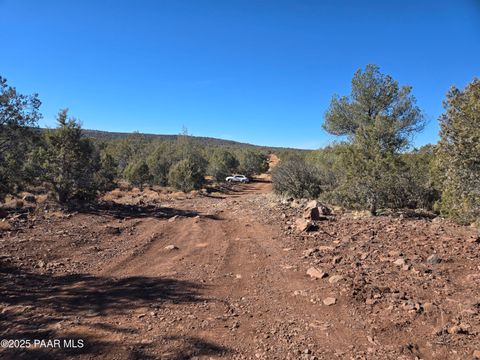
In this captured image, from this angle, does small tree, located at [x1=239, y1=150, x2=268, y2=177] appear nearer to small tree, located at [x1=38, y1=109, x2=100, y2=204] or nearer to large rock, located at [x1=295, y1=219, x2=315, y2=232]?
small tree, located at [x1=38, y1=109, x2=100, y2=204]

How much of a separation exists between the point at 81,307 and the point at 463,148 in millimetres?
7476

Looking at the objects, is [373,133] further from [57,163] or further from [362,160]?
[57,163]

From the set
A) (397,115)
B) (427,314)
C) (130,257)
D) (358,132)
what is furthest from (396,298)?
(397,115)

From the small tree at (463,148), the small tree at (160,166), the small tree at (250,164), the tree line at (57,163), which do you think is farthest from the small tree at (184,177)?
the small tree at (250,164)

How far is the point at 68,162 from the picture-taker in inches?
587

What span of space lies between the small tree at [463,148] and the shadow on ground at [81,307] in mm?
5721

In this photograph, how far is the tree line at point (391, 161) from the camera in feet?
20.4

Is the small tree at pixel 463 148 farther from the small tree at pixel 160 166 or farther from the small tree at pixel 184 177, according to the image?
the small tree at pixel 160 166

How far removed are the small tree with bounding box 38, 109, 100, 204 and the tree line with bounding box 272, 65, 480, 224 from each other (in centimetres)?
1144

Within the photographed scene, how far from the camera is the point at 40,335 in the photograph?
12.9 feet

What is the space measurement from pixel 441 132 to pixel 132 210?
42.4ft

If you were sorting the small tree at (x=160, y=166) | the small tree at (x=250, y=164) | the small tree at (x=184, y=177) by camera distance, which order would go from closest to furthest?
the small tree at (x=184, y=177)
the small tree at (x=160, y=166)
the small tree at (x=250, y=164)

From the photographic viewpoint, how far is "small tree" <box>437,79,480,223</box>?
19.3 feet

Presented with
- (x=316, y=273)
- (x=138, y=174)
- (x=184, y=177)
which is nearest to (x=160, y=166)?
(x=138, y=174)
